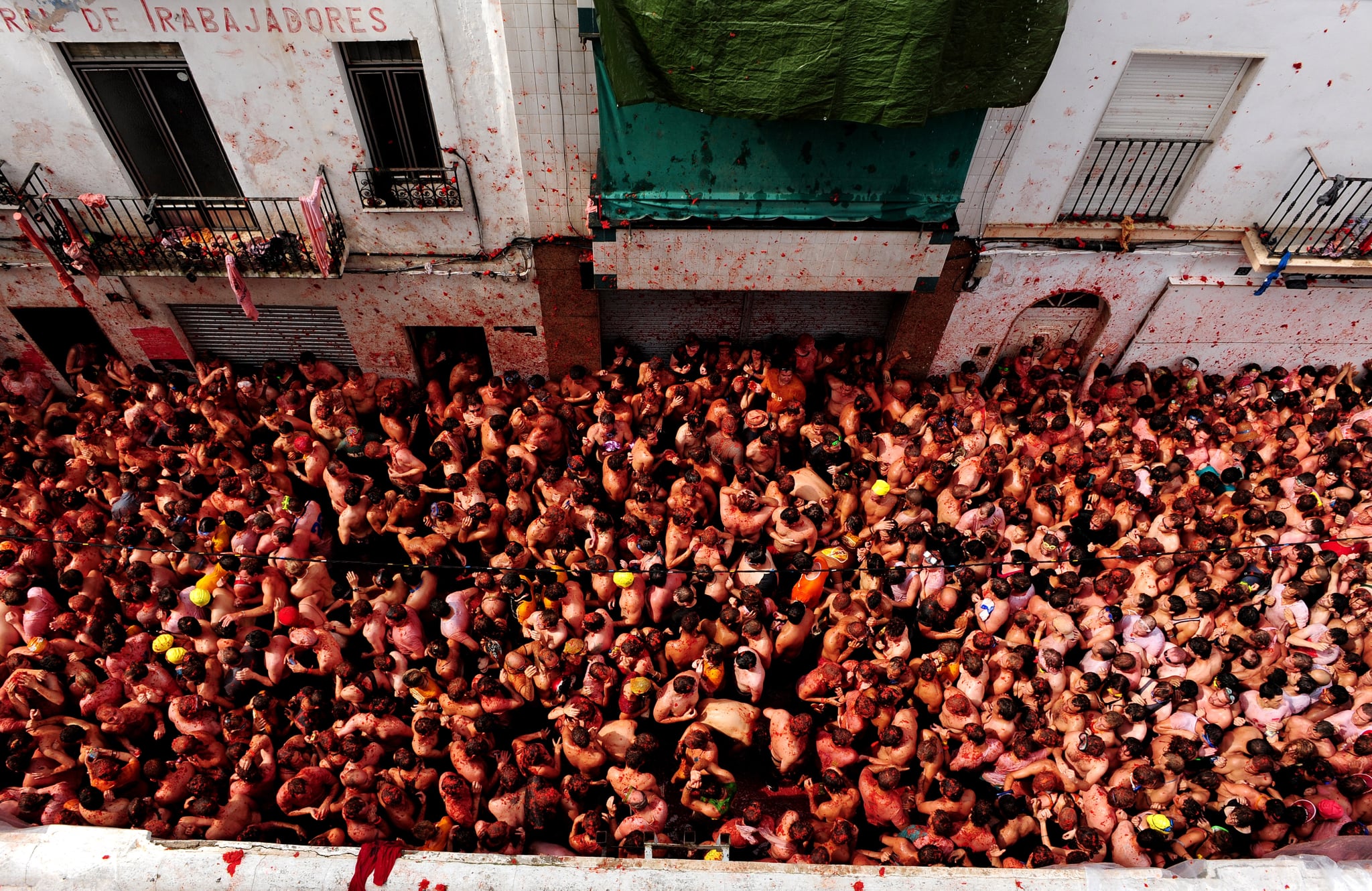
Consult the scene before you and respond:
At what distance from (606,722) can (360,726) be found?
2.94m

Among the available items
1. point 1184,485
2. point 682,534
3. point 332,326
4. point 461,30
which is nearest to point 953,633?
point 682,534

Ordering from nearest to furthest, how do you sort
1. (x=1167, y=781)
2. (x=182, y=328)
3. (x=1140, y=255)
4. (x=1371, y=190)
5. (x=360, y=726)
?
(x=1167, y=781), (x=360, y=726), (x=1371, y=190), (x=1140, y=255), (x=182, y=328)

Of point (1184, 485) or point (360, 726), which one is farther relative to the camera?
point (1184, 485)

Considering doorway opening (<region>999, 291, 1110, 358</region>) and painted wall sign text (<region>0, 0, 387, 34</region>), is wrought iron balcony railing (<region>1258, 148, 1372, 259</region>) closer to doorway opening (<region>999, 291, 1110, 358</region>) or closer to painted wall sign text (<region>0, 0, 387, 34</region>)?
doorway opening (<region>999, 291, 1110, 358</region>)

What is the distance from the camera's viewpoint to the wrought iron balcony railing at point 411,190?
10805mm

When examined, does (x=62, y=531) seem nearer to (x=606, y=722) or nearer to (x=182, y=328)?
(x=182, y=328)

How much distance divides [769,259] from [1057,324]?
230 inches

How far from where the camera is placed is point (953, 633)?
1000 cm

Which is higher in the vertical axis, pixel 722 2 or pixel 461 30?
pixel 461 30

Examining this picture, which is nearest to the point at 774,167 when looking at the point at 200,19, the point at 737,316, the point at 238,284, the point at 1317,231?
the point at 737,316

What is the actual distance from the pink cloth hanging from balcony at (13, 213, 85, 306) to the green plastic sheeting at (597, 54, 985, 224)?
7.22 metres

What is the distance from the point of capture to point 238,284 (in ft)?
34.7

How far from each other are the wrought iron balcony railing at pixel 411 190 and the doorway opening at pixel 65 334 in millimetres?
5794

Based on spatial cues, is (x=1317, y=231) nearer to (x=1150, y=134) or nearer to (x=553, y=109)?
(x=1150, y=134)
